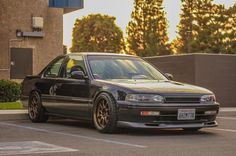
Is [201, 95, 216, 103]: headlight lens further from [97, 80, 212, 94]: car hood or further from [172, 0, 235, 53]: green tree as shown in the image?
[172, 0, 235, 53]: green tree

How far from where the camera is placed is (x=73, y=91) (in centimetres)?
1262

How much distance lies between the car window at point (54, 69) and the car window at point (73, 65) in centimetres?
33

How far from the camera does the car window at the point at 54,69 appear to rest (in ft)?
44.7

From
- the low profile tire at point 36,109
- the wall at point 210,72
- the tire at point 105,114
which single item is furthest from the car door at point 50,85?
the wall at point 210,72

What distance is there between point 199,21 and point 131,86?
177 ft

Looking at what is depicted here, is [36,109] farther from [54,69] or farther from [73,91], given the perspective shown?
[73,91]

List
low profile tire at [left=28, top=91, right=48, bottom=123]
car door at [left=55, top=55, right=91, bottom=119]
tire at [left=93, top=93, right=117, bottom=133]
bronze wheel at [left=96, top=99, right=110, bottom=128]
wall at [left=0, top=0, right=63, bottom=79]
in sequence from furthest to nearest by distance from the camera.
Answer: wall at [left=0, top=0, right=63, bottom=79]
low profile tire at [left=28, top=91, right=48, bottom=123]
car door at [left=55, top=55, right=91, bottom=119]
bronze wheel at [left=96, top=99, right=110, bottom=128]
tire at [left=93, top=93, right=117, bottom=133]

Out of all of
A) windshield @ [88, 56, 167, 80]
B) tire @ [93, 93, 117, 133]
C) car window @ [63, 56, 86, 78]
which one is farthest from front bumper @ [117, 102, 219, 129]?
car window @ [63, 56, 86, 78]

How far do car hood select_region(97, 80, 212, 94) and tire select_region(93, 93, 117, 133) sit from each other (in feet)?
1.10

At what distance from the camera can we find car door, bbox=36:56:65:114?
13336mm

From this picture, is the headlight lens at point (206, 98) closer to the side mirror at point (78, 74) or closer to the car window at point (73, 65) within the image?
the side mirror at point (78, 74)

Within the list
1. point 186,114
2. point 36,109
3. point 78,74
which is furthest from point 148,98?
point 36,109

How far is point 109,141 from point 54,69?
403 cm

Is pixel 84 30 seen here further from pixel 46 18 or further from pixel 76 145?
pixel 76 145
